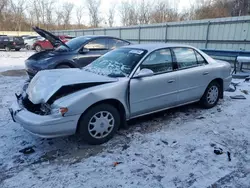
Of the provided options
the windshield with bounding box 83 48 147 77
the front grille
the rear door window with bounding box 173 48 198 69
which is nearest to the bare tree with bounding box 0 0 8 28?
the windshield with bounding box 83 48 147 77

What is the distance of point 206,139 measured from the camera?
146 inches

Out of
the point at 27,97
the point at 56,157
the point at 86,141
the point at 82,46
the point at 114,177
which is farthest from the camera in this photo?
the point at 82,46

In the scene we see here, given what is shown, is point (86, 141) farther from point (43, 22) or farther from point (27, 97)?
point (43, 22)

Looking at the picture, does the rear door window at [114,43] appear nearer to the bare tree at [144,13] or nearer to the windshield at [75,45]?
the windshield at [75,45]

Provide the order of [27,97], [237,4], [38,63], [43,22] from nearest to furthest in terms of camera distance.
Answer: [27,97] → [38,63] → [237,4] → [43,22]

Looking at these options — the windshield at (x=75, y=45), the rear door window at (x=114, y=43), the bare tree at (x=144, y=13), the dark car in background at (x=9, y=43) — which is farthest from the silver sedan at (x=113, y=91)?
the bare tree at (x=144, y=13)

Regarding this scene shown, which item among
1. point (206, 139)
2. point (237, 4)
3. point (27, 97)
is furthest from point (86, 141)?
Answer: point (237, 4)

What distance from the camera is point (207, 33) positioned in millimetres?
11469

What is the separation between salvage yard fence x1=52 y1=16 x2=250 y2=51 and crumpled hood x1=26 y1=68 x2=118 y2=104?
28.4 ft

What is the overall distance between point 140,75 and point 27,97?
6.32ft

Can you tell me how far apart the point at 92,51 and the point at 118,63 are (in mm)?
3648

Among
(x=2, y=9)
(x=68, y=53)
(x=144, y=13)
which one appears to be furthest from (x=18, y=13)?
(x=68, y=53)

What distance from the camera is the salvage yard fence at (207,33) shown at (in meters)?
9.91

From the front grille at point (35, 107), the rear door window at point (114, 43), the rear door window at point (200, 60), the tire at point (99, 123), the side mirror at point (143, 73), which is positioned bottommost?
the tire at point (99, 123)
